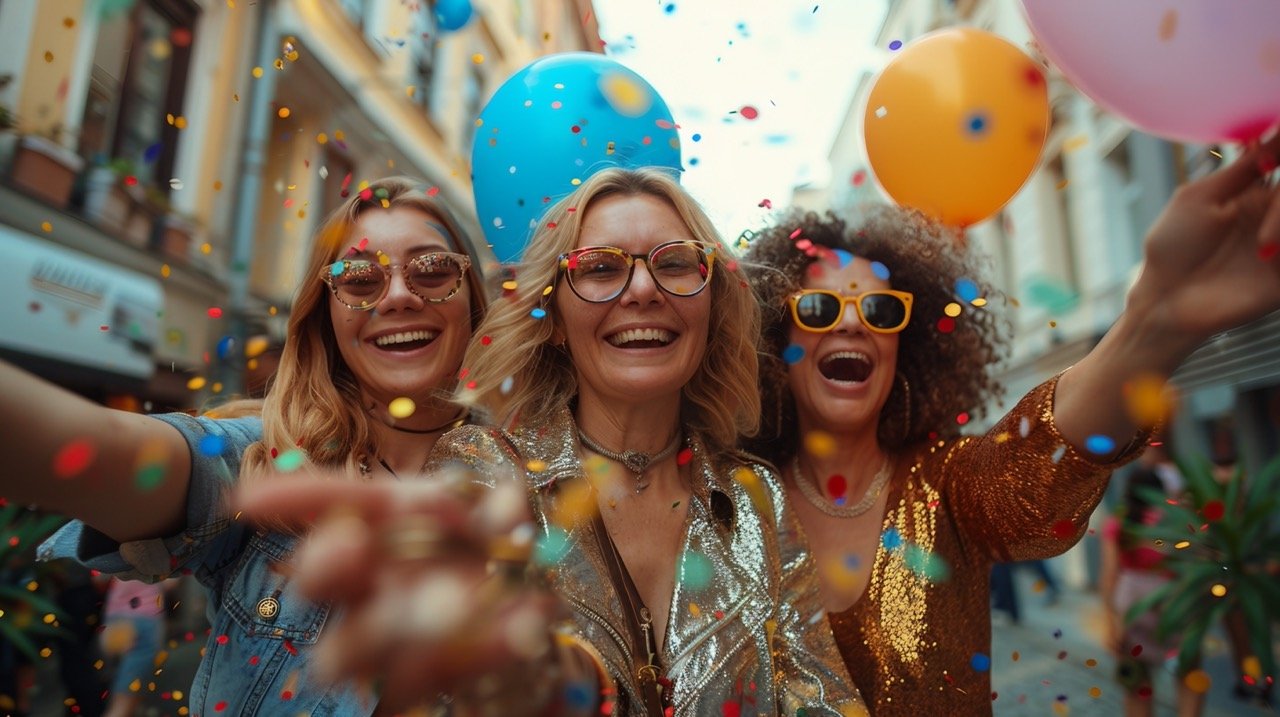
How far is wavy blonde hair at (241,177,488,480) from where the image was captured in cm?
187

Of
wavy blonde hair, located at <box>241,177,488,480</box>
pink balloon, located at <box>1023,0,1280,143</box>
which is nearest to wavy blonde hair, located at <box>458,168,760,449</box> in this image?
wavy blonde hair, located at <box>241,177,488,480</box>

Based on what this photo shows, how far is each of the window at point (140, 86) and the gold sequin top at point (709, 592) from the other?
6780 mm

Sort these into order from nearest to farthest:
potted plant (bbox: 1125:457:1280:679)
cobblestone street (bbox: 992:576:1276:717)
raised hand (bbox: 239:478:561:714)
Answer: raised hand (bbox: 239:478:561:714)
potted plant (bbox: 1125:457:1280:679)
cobblestone street (bbox: 992:576:1276:717)

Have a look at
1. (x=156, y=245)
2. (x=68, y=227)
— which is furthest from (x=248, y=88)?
(x=68, y=227)

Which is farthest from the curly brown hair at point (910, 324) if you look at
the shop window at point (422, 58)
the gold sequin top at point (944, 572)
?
the shop window at point (422, 58)

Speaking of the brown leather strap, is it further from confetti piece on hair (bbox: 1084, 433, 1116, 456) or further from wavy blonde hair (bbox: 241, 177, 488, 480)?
confetti piece on hair (bbox: 1084, 433, 1116, 456)

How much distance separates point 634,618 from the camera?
1.52m

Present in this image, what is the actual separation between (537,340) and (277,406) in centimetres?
63

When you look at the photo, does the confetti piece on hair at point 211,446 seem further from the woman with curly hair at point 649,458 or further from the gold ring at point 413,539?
the gold ring at point 413,539

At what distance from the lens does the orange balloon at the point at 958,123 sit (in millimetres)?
2342

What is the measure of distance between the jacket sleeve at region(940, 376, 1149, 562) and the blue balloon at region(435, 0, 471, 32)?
7.71 feet

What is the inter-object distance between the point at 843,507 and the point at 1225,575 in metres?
4.86

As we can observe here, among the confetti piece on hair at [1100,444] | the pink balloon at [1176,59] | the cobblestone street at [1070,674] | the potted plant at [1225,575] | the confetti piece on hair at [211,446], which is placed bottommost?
the cobblestone street at [1070,674]

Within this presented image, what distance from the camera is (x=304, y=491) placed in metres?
0.72
